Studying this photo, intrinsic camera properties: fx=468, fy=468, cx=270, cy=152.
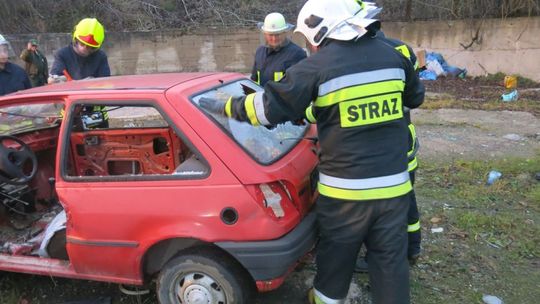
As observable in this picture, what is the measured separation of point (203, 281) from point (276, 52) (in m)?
2.92

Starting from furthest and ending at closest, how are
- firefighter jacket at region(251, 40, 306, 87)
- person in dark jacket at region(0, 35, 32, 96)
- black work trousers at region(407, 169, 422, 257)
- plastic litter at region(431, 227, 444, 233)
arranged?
firefighter jacket at region(251, 40, 306, 87)
person in dark jacket at region(0, 35, 32, 96)
plastic litter at region(431, 227, 444, 233)
black work trousers at region(407, 169, 422, 257)

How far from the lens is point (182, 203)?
254 centimetres

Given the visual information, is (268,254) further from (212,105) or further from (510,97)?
(510,97)

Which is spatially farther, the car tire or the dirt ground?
the dirt ground

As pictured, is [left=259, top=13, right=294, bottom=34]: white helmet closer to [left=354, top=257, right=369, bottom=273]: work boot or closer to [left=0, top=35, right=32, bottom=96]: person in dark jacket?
[left=354, top=257, right=369, bottom=273]: work boot

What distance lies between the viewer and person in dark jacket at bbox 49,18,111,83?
14.6 ft

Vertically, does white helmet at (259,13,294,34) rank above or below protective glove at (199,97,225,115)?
above

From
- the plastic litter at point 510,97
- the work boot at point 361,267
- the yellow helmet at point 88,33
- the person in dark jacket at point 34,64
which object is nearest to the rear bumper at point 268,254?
the work boot at point 361,267

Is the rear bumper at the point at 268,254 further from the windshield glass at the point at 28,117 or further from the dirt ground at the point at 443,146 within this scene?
the windshield glass at the point at 28,117

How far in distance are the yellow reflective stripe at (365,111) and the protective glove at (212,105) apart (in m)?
0.69

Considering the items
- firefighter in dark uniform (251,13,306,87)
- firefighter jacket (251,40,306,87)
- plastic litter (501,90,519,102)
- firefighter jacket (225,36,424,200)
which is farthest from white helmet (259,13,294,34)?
plastic litter (501,90,519,102)

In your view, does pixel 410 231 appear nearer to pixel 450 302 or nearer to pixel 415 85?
pixel 450 302

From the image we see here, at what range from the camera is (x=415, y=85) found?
8.83ft

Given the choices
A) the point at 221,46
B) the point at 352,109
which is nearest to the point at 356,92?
the point at 352,109
